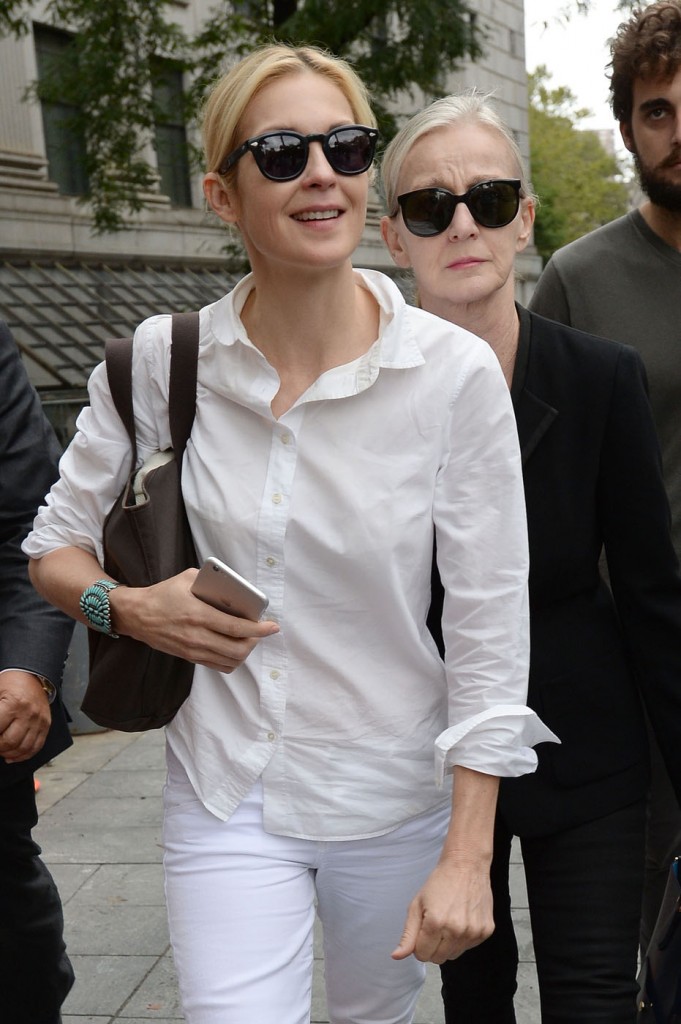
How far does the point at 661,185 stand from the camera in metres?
3.47

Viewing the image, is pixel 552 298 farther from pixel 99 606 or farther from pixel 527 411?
pixel 99 606

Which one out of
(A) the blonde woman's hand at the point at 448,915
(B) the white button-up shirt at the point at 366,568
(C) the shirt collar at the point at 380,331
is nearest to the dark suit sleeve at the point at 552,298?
(C) the shirt collar at the point at 380,331

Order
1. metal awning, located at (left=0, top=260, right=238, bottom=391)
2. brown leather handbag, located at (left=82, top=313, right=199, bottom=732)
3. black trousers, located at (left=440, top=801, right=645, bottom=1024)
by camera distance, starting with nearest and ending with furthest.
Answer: brown leather handbag, located at (left=82, top=313, right=199, bottom=732) → black trousers, located at (left=440, top=801, right=645, bottom=1024) → metal awning, located at (left=0, top=260, right=238, bottom=391)

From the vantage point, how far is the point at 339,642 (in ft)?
7.62

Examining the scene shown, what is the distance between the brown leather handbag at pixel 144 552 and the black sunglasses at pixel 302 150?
0.34 meters

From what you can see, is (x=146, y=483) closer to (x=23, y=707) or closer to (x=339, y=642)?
(x=339, y=642)

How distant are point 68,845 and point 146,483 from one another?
391 cm

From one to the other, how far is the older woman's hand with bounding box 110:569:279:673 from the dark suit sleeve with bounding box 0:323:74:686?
103 centimetres

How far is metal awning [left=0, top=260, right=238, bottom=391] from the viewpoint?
1329cm

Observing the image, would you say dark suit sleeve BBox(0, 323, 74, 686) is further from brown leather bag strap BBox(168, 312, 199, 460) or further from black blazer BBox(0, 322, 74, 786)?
brown leather bag strap BBox(168, 312, 199, 460)

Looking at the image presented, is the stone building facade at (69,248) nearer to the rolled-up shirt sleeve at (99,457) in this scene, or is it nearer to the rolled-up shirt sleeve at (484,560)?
the rolled-up shirt sleeve at (99,457)

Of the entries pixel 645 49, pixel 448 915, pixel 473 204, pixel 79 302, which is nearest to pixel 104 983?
pixel 448 915

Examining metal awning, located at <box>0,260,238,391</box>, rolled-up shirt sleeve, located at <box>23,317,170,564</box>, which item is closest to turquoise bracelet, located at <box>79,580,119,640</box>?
rolled-up shirt sleeve, located at <box>23,317,170,564</box>

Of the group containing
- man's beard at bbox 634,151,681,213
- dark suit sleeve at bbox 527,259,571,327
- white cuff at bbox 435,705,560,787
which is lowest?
white cuff at bbox 435,705,560,787
